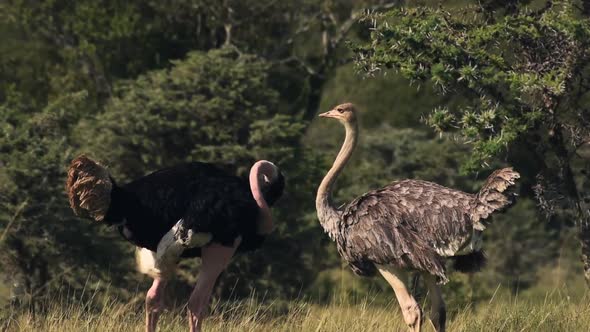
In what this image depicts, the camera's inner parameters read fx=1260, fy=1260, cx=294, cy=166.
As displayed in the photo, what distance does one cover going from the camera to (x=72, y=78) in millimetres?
20156

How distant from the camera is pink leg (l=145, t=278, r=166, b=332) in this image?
755 centimetres

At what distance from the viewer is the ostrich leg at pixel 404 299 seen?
7.67 meters

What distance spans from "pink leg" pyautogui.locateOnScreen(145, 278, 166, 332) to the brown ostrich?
1156 mm

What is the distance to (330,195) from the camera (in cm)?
830

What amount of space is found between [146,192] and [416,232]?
67.9 inches

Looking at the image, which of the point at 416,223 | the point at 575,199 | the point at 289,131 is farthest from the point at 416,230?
the point at 289,131

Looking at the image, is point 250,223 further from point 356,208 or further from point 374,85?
point 374,85

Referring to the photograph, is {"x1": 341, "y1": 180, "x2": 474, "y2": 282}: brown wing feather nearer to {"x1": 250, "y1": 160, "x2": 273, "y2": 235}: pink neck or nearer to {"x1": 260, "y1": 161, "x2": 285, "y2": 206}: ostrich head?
{"x1": 250, "y1": 160, "x2": 273, "y2": 235}: pink neck

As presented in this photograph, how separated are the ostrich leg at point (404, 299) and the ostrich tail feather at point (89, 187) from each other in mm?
1761

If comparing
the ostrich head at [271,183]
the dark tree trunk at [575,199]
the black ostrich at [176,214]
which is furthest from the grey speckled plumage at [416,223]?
the dark tree trunk at [575,199]

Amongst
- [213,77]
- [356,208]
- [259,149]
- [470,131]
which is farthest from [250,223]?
[213,77]

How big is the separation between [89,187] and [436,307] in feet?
7.42

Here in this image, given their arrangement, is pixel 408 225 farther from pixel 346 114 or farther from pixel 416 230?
pixel 346 114

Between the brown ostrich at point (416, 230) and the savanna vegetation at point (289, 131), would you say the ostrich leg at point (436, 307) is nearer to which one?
the brown ostrich at point (416, 230)
